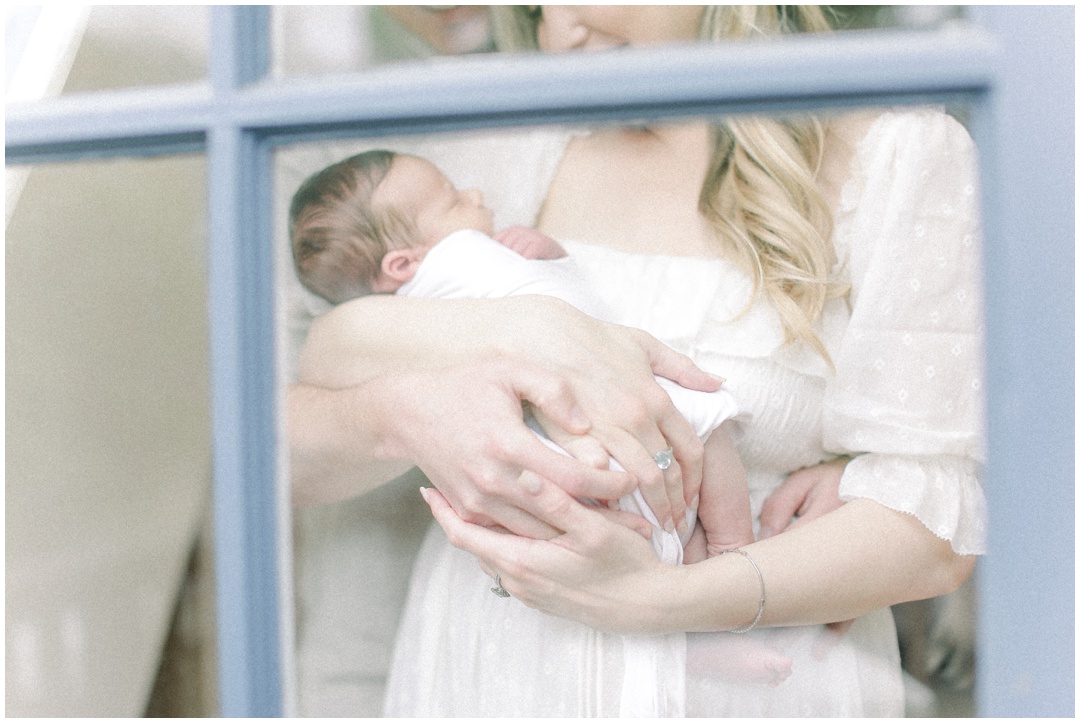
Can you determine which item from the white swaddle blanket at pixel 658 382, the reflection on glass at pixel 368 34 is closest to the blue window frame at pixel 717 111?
the reflection on glass at pixel 368 34

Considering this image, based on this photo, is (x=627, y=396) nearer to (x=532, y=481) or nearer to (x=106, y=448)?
(x=532, y=481)

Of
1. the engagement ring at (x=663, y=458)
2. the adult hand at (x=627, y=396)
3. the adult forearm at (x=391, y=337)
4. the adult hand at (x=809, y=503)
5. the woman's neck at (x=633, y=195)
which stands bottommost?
the adult hand at (x=809, y=503)

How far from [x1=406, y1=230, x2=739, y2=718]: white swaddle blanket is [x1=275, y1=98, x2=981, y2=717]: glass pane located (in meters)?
0.02

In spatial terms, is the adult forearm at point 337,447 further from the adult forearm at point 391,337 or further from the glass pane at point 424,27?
the glass pane at point 424,27

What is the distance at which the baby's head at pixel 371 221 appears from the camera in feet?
2.23

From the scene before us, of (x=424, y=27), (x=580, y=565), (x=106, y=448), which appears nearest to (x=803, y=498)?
(x=580, y=565)

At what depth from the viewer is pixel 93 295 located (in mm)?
814

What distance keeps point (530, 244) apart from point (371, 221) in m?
0.15

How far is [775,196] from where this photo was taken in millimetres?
700

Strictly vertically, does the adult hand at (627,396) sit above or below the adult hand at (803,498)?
above

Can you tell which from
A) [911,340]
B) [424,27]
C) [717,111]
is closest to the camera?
[717,111]

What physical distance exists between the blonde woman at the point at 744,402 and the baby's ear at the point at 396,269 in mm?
22

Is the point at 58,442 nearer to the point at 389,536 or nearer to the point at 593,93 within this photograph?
the point at 389,536

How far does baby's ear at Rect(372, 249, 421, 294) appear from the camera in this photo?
0.72 m
